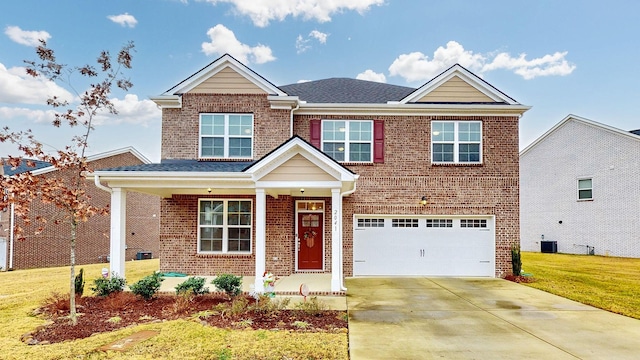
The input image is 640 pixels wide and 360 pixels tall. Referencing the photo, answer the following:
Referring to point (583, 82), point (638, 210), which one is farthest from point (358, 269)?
point (638, 210)

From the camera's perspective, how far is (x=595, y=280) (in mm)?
13477

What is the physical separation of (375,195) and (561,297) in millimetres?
6142

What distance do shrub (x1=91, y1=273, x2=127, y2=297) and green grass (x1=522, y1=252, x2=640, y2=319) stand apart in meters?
11.6

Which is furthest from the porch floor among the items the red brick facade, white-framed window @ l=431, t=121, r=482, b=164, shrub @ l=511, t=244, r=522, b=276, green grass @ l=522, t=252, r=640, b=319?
shrub @ l=511, t=244, r=522, b=276

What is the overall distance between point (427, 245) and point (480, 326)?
6487 millimetres

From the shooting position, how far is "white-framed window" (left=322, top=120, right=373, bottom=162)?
1373 cm

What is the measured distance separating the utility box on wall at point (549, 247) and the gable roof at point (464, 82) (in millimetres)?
14611

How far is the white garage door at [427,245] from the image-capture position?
13797mm

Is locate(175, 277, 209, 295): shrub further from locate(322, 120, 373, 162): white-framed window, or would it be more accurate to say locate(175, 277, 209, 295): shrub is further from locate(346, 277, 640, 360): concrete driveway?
locate(322, 120, 373, 162): white-framed window

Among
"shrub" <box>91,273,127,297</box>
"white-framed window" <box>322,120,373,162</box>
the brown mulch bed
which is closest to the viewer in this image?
the brown mulch bed

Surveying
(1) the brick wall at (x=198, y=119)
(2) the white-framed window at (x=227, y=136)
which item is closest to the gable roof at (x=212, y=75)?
(1) the brick wall at (x=198, y=119)

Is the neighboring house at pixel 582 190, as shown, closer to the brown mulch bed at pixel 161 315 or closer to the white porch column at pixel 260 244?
the brown mulch bed at pixel 161 315

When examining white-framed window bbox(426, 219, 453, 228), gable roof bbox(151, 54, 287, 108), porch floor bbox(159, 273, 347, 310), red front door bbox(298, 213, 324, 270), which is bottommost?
porch floor bbox(159, 273, 347, 310)

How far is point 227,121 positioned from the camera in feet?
43.9
